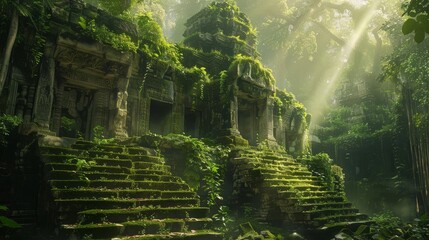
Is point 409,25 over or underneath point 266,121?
underneath

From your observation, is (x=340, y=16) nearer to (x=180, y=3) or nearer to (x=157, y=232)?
(x=180, y=3)

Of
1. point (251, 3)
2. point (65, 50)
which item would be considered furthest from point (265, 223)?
point (251, 3)

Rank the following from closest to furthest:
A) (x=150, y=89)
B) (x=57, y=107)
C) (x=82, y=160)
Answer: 1. (x=82, y=160)
2. (x=57, y=107)
3. (x=150, y=89)

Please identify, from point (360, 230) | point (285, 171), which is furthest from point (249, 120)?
point (360, 230)

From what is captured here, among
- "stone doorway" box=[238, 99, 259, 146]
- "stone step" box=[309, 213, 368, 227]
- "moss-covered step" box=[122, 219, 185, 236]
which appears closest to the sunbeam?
"stone doorway" box=[238, 99, 259, 146]

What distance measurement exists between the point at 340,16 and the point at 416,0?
30352 millimetres

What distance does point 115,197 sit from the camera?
5953 millimetres

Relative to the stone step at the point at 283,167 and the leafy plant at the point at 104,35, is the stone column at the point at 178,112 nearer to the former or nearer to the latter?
the leafy plant at the point at 104,35

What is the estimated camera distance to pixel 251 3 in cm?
3169

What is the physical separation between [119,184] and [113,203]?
2.16 feet

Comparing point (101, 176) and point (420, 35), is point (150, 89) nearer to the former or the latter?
point (101, 176)

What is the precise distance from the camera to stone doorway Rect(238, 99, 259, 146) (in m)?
14.7

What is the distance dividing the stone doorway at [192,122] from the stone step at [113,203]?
725cm

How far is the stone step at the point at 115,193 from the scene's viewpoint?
5375mm
